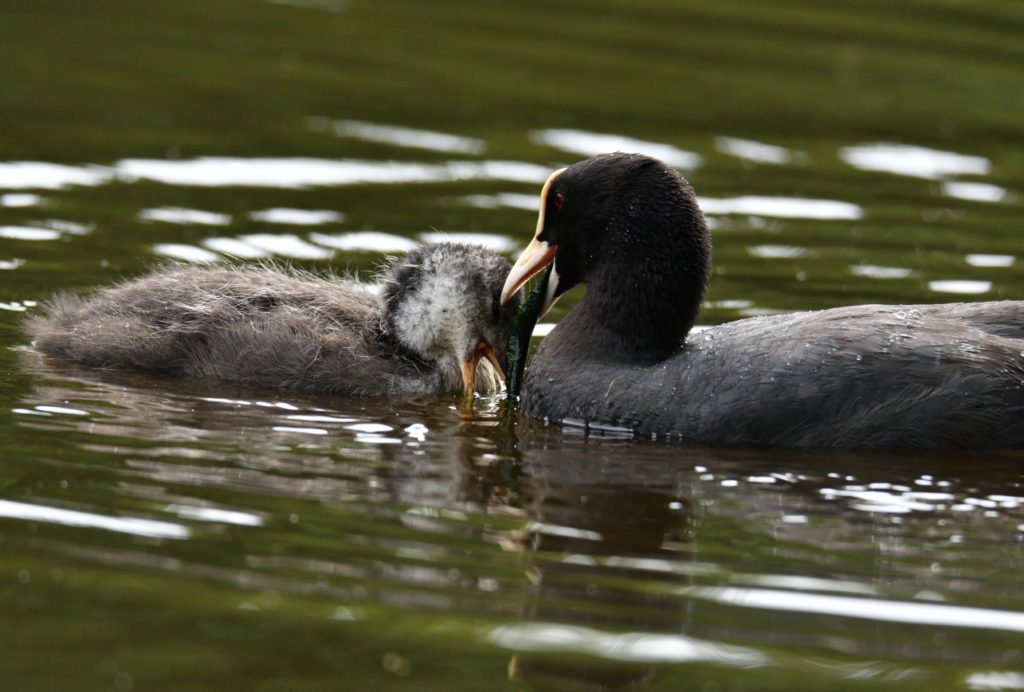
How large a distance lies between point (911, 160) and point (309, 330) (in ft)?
22.9

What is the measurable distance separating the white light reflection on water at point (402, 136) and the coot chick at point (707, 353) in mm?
5227

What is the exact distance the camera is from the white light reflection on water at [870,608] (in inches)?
221

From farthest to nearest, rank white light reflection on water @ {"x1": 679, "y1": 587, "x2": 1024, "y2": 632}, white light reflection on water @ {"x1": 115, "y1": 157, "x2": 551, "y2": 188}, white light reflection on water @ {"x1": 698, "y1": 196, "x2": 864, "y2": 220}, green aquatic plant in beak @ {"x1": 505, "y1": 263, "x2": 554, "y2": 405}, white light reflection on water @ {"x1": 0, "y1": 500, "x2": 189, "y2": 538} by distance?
white light reflection on water @ {"x1": 115, "y1": 157, "x2": 551, "y2": 188}, white light reflection on water @ {"x1": 698, "y1": 196, "x2": 864, "y2": 220}, green aquatic plant in beak @ {"x1": 505, "y1": 263, "x2": 554, "y2": 405}, white light reflection on water @ {"x1": 0, "y1": 500, "x2": 189, "y2": 538}, white light reflection on water @ {"x1": 679, "y1": 587, "x2": 1024, "y2": 632}

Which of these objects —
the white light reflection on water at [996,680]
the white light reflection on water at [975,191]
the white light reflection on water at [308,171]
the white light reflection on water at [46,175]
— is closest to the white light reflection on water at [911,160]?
the white light reflection on water at [975,191]

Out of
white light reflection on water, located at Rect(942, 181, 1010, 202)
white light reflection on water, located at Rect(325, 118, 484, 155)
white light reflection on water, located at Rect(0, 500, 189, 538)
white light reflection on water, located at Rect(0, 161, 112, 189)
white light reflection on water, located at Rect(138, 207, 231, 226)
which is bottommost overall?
white light reflection on water, located at Rect(0, 500, 189, 538)

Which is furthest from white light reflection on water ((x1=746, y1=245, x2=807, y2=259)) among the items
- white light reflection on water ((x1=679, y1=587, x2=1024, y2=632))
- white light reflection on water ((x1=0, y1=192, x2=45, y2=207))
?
white light reflection on water ((x1=679, y1=587, x2=1024, y2=632))

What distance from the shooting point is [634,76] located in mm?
16141

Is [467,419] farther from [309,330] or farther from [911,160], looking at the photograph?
[911,160]

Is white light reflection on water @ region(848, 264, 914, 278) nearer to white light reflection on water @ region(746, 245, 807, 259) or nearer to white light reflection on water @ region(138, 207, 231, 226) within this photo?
white light reflection on water @ region(746, 245, 807, 259)

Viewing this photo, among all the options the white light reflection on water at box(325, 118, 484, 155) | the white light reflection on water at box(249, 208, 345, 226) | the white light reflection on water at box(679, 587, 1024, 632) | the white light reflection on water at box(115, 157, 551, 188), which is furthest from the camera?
the white light reflection on water at box(325, 118, 484, 155)

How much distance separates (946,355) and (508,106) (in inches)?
311

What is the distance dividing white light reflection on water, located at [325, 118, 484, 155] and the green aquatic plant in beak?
5.05 m

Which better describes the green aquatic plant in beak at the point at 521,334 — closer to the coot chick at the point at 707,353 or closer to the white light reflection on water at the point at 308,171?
the coot chick at the point at 707,353

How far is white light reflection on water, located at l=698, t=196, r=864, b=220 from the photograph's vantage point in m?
12.5
